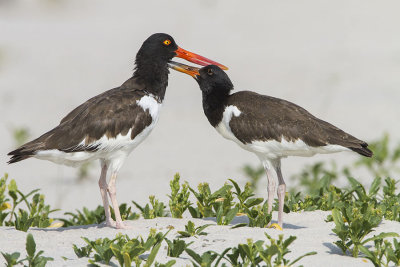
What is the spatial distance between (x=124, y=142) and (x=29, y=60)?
42.3 ft

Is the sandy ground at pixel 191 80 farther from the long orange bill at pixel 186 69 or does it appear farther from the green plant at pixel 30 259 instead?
the long orange bill at pixel 186 69

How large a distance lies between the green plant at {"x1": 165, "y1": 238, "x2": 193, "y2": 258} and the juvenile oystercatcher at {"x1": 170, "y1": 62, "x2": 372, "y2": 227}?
59.0 inches

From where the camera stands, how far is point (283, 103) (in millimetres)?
7074

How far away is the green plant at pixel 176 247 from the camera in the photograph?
5.36 meters

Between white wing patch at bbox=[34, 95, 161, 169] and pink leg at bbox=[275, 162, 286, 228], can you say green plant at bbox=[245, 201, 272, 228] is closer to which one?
pink leg at bbox=[275, 162, 286, 228]

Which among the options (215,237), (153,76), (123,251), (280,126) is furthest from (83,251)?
(153,76)

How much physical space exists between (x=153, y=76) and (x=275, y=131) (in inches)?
64.6

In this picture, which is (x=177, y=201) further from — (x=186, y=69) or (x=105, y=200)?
(x=186, y=69)

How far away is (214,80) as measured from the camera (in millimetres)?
7625

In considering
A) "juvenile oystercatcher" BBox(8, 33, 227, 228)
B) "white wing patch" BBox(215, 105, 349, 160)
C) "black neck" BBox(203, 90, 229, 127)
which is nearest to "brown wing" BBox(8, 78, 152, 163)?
"juvenile oystercatcher" BBox(8, 33, 227, 228)

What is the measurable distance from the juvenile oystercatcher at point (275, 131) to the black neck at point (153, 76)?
65cm

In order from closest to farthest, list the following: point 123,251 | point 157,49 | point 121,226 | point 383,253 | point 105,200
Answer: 1. point 123,251
2. point 383,253
3. point 121,226
4. point 105,200
5. point 157,49

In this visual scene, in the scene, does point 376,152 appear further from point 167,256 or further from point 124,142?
point 167,256


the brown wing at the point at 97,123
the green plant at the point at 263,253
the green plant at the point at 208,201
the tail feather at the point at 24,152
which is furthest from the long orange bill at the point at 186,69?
the green plant at the point at 263,253
